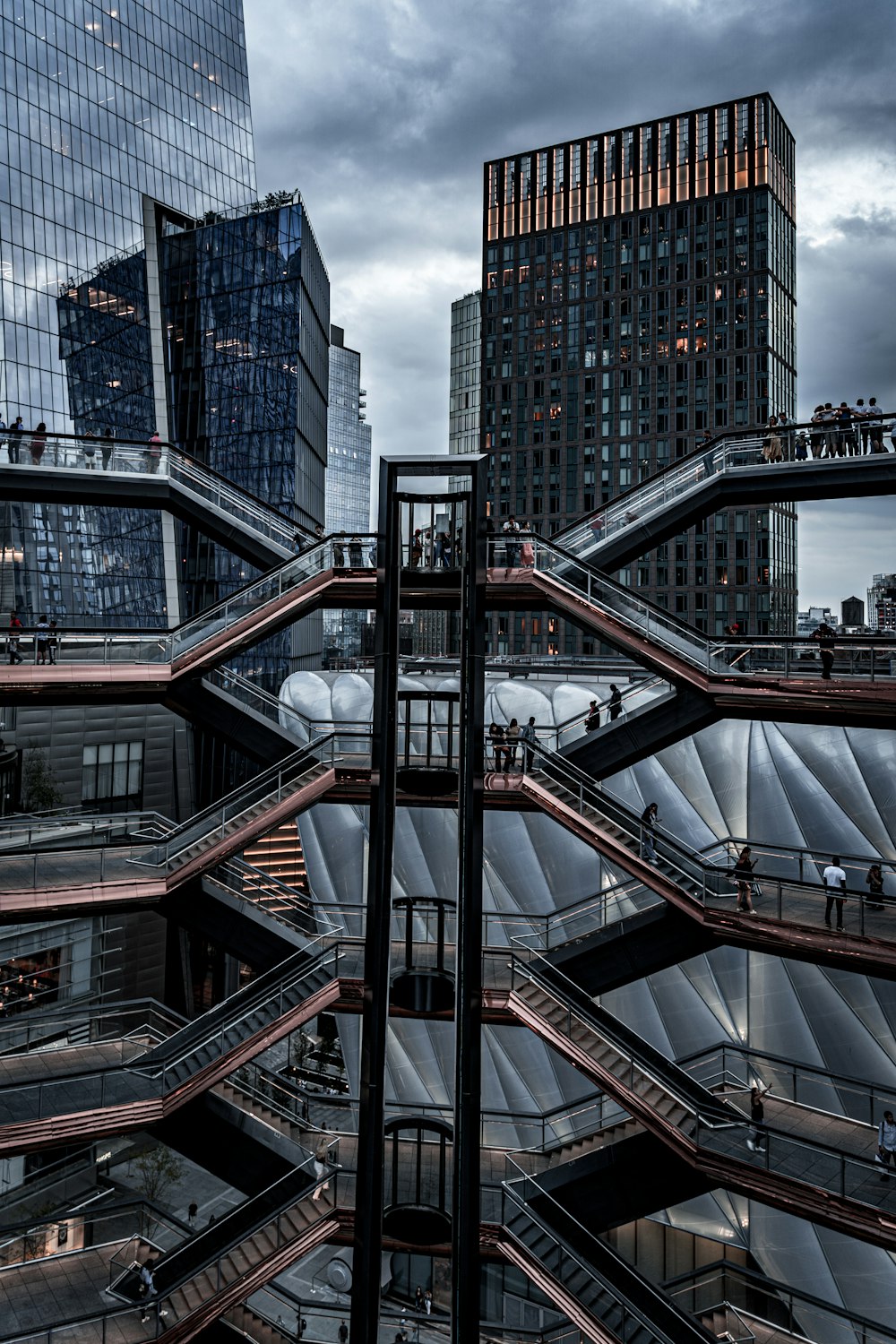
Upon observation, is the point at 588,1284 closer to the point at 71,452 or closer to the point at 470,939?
the point at 470,939

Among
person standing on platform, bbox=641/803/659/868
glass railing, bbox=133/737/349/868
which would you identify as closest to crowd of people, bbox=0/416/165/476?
glass railing, bbox=133/737/349/868

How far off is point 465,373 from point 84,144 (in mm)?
106937

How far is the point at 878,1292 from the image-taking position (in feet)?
92.7

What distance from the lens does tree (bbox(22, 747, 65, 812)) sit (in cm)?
4069

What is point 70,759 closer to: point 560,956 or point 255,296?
point 560,956

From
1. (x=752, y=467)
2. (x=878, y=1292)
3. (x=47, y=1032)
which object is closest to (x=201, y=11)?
(x=752, y=467)

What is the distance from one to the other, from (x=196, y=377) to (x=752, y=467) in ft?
199

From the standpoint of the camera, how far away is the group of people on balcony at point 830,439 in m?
21.8

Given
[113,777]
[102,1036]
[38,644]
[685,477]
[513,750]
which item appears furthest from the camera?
[113,777]

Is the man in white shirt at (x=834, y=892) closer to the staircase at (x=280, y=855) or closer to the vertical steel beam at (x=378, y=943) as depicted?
the vertical steel beam at (x=378, y=943)

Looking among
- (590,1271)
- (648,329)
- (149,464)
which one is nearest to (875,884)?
(590,1271)

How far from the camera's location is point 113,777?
148ft

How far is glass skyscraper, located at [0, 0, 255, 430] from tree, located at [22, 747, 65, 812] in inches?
1226

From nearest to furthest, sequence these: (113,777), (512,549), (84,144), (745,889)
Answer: (745,889) < (512,549) < (113,777) < (84,144)
